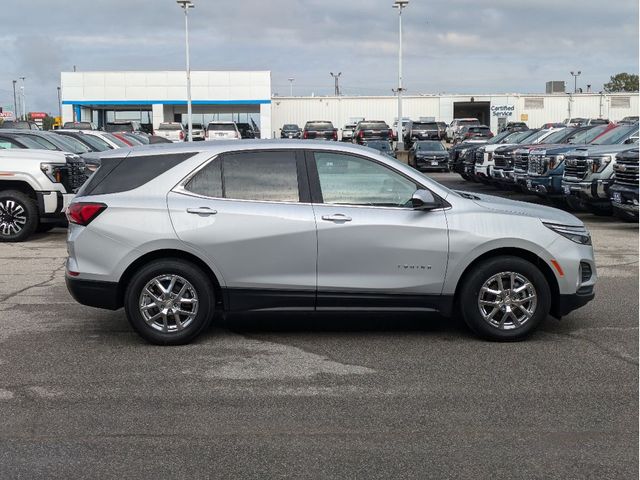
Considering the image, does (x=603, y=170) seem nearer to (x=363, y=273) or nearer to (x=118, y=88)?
(x=363, y=273)

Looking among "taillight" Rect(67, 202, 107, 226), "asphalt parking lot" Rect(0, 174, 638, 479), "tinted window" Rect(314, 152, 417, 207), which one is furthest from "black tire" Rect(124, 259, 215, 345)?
"tinted window" Rect(314, 152, 417, 207)

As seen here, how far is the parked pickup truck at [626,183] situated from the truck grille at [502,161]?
6.65 meters

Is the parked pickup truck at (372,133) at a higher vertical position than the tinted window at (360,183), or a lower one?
higher

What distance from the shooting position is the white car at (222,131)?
4046 centimetres

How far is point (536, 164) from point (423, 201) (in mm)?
12561

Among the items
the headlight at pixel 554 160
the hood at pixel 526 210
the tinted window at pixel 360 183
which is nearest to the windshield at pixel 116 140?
the headlight at pixel 554 160

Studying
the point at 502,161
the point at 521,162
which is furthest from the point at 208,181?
the point at 502,161

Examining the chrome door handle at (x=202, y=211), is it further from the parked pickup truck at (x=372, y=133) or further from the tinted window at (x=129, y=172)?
the parked pickup truck at (x=372, y=133)

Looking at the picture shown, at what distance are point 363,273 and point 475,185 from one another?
21354 mm

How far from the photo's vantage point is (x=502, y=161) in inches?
851

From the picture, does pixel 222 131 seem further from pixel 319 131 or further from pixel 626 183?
pixel 626 183

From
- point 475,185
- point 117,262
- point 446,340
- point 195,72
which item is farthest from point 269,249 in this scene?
point 195,72

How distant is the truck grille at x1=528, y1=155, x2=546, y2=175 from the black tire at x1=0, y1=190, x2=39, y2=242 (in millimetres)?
10766

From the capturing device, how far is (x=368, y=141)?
41438 mm
